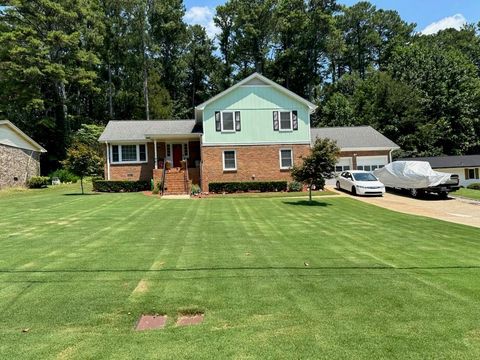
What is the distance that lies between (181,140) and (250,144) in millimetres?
5295

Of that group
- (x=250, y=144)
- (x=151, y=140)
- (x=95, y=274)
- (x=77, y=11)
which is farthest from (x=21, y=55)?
(x=95, y=274)

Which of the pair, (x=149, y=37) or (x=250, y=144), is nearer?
(x=250, y=144)

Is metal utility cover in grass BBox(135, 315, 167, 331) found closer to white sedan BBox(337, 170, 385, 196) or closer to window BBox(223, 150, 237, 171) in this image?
white sedan BBox(337, 170, 385, 196)

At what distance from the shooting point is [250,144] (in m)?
28.1

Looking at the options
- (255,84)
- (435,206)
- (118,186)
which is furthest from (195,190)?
(435,206)

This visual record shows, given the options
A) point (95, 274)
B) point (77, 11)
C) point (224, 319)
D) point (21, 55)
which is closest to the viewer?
point (224, 319)

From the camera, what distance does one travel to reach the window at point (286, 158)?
28302 mm

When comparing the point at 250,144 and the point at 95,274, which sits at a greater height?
the point at 250,144

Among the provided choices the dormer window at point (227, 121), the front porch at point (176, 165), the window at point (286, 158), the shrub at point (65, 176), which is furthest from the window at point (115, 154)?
the window at point (286, 158)

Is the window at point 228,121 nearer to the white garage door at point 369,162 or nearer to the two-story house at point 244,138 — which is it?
the two-story house at point 244,138

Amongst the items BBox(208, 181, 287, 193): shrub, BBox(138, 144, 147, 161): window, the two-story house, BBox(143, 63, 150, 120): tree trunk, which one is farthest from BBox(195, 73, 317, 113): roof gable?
BBox(143, 63, 150, 120): tree trunk

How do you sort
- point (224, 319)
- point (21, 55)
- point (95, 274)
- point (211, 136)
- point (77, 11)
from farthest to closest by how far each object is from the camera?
point (77, 11) < point (21, 55) < point (211, 136) < point (95, 274) < point (224, 319)

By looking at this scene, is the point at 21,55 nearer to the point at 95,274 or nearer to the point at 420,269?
the point at 95,274

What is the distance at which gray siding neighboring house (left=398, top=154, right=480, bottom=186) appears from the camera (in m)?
37.5
